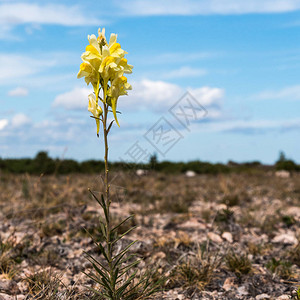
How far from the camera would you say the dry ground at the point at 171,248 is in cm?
350

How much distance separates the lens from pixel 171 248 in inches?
176

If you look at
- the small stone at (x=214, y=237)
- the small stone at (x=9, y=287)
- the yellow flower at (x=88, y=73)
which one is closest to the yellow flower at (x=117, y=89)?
the yellow flower at (x=88, y=73)

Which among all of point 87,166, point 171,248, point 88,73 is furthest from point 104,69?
point 87,166

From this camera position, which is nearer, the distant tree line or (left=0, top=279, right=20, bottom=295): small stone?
(left=0, top=279, right=20, bottom=295): small stone

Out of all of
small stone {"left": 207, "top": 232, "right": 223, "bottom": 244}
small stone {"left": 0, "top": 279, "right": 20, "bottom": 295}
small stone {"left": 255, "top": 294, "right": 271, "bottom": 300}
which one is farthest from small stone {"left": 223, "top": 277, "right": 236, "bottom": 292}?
small stone {"left": 0, "top": 279, "right": 20, "bottom": 295}

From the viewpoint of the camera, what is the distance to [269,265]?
159 inches

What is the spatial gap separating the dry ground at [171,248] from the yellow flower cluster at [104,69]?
140cm

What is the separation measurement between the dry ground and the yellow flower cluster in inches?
55.1

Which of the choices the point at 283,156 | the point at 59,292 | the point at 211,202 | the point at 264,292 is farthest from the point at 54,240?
the point at 283,156

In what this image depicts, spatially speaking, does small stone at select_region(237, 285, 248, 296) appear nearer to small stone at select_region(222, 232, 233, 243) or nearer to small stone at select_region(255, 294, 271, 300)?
small stone at select_region(255, 294, 271, 300)

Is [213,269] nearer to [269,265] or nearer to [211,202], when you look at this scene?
[269,265]

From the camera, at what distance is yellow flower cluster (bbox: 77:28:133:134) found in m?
2.37

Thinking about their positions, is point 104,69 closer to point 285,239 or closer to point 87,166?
point 285,239

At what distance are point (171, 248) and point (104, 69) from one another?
2769mm
